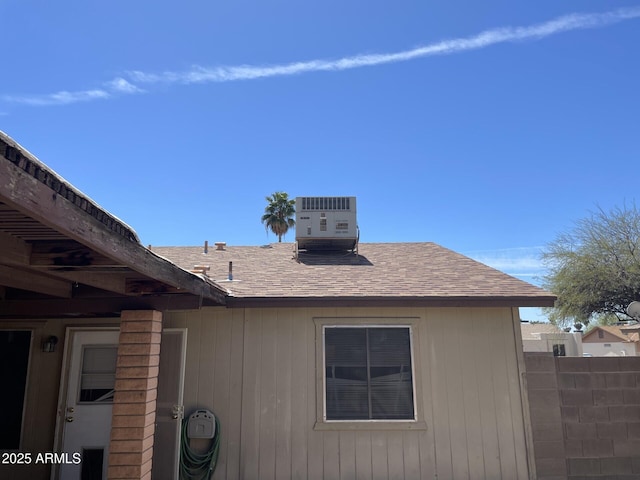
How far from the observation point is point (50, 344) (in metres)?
5.68

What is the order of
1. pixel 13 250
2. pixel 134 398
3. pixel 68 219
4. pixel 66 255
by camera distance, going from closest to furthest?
pixel 68 219 < pixel 13 250 < pixel 66 255 < pixel 134 398

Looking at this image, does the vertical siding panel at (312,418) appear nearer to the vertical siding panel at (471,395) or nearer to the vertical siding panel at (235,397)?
the vertical siding panel at (235,397)

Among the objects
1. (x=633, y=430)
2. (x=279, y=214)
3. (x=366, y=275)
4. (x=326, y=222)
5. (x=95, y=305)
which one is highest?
(x=279, y=214)

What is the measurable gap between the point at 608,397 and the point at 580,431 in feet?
1.98

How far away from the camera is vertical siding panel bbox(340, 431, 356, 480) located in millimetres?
5355

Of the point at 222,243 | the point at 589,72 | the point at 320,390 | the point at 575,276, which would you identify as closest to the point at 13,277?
the point at 320,390

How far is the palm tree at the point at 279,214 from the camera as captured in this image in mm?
27266

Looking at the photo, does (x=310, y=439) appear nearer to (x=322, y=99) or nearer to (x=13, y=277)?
(x=13, y=277)

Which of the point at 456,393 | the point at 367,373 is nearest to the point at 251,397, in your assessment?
the point at 367,373

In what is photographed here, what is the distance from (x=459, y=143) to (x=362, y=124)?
8.92 feet

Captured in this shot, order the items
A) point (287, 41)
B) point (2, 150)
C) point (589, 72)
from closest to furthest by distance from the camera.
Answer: point (2, 150) < point (589, 72) < point (287, 41)

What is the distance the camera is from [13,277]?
338cm

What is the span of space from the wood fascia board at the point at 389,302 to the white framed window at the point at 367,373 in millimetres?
326

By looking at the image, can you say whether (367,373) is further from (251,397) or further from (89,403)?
(89,403)
